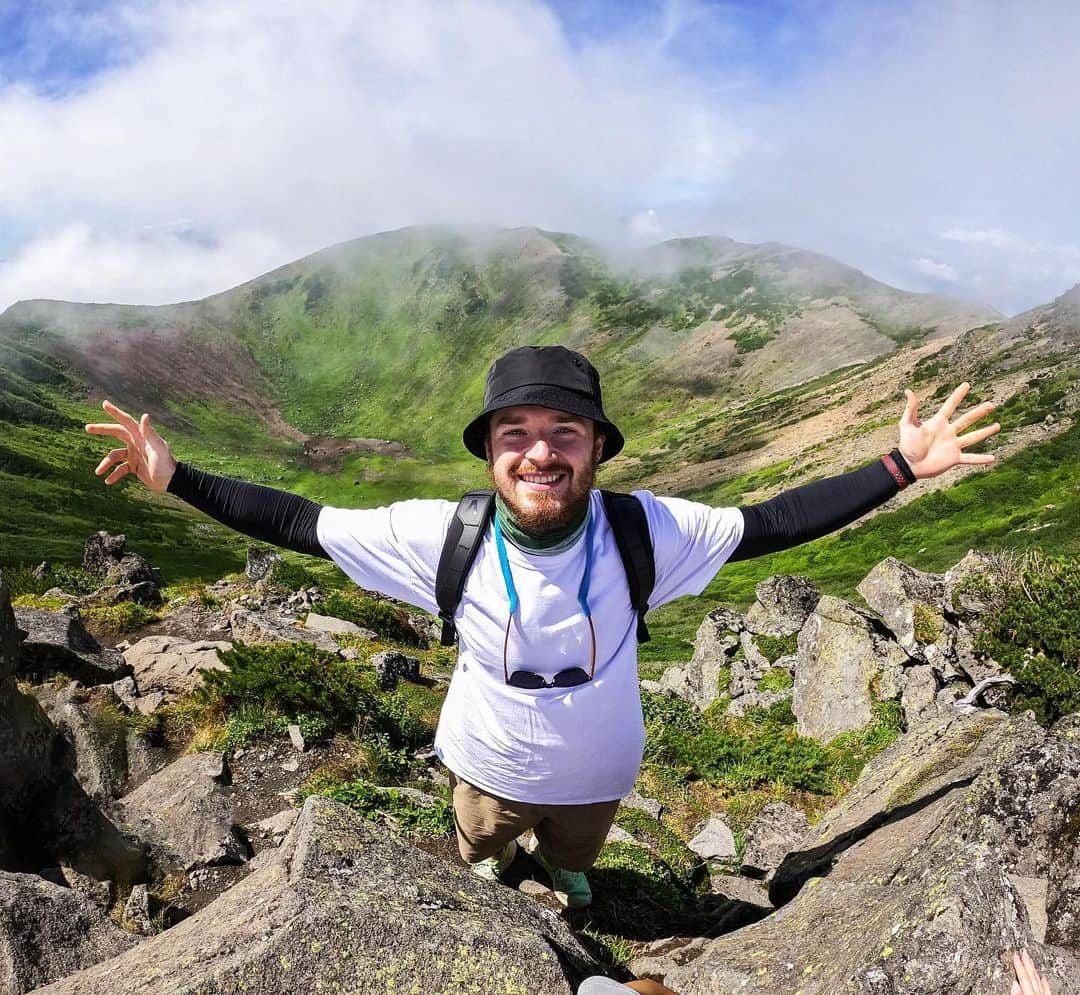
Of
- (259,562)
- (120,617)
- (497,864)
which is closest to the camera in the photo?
(497,864)

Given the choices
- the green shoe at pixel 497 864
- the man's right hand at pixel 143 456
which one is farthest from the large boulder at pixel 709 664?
the man's right hand at pixel 143 456

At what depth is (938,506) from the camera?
194ft

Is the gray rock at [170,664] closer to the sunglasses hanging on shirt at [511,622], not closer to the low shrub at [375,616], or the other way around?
the low shrub at [375,616]

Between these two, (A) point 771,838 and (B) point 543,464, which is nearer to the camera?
(B) point 543,464

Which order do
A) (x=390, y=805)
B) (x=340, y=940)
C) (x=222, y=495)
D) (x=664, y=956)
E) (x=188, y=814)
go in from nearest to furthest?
(x=340, y=940) < (x=222, y=495) < (x=664, y=956) < (x=188, y=814) < (x=390, y=805)

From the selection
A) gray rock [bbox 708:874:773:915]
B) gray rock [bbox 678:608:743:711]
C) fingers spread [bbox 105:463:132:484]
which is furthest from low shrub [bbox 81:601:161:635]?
gray rock [bbox 708:874:773:915]

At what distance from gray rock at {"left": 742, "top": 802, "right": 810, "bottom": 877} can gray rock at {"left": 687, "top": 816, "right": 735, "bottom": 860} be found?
479 mm

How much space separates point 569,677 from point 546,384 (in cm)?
208

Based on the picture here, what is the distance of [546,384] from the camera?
4602 millimetres

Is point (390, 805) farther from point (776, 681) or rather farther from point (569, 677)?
point (776, 681)

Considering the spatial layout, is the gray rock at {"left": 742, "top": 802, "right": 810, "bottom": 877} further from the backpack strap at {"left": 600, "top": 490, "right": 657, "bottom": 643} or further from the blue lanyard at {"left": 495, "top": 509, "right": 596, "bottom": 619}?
the blue lanyard at {"left": 495, "top": 509, "right": 596, "bottom": 619}

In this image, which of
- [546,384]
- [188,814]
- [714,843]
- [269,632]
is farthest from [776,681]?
→ [546,384]

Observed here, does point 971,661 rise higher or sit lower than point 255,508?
lower

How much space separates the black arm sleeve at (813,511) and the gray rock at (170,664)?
953 cm
